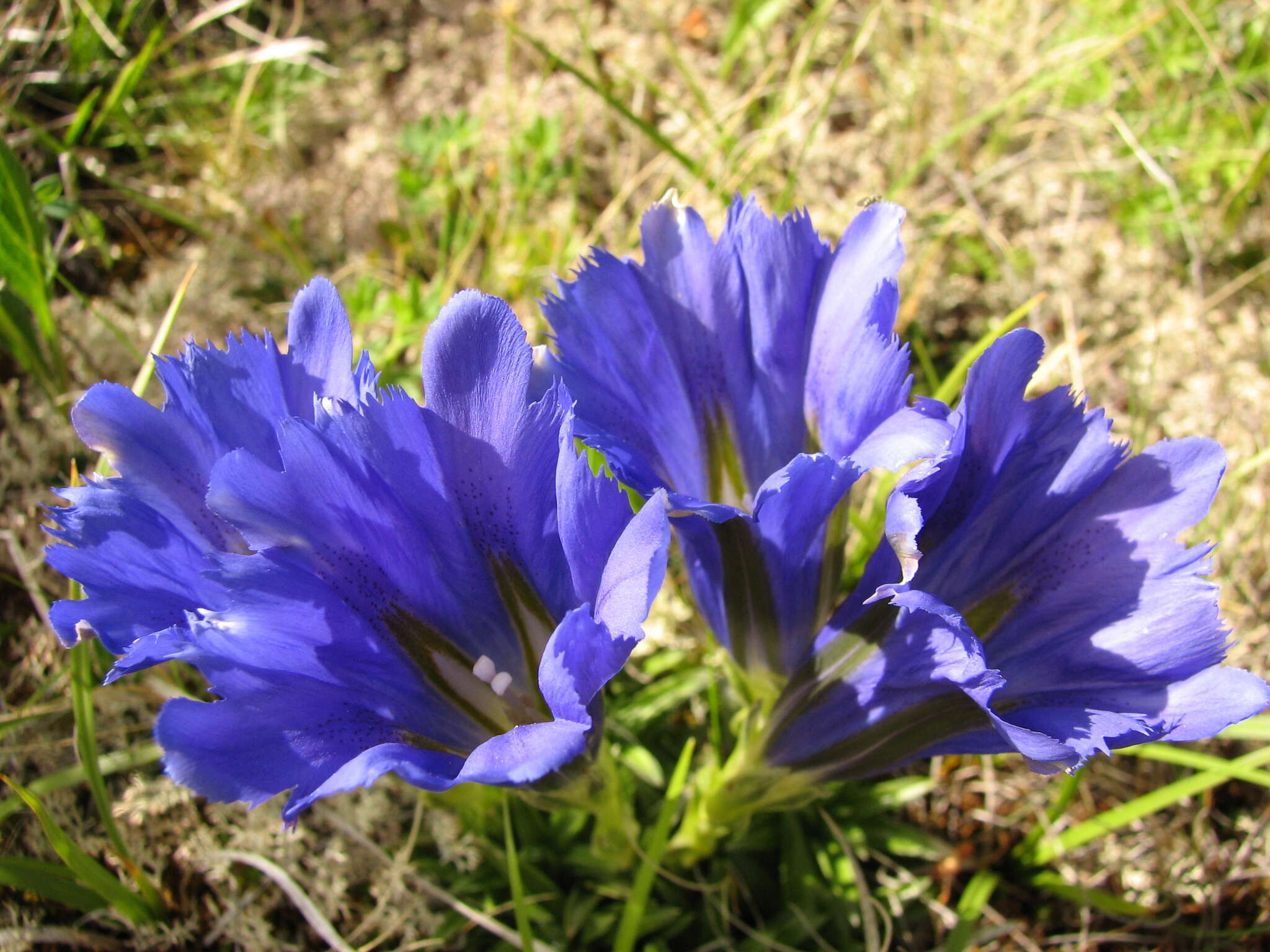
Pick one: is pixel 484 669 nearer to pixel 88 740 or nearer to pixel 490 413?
pixel 490 413

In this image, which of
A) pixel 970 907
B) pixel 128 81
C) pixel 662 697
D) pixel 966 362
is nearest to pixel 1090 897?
pixel 970 907

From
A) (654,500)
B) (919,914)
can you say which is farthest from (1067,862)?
(654,500)

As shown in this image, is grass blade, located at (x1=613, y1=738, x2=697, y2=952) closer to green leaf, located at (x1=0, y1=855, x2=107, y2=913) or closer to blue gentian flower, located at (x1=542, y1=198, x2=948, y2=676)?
blue gentian flower, located at (x1=542, y1=198, x2=948, y2=676)

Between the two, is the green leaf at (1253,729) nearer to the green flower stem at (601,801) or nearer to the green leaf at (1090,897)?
the green leaf at (1090,897)

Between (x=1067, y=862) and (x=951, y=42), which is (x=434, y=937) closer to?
(x=1067, y=862)

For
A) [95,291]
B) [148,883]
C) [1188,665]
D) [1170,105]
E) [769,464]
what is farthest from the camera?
[1170,105]

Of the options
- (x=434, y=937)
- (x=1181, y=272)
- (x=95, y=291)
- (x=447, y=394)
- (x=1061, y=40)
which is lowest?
(x=434, y=937)

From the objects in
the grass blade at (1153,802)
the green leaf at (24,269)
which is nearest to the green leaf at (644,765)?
the grass blade at (1153,802)
